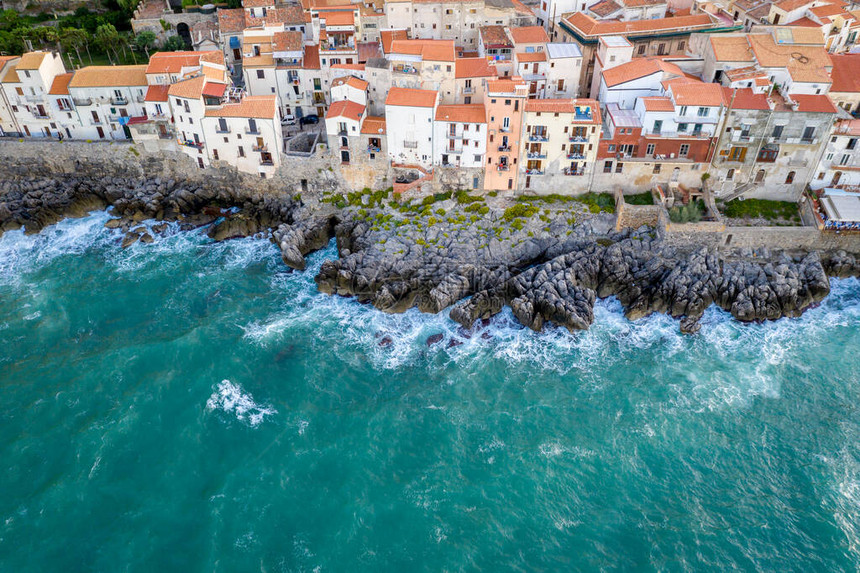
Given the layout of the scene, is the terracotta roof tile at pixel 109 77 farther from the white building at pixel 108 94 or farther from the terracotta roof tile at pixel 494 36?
the terracotta roof tile at pixel 494 36

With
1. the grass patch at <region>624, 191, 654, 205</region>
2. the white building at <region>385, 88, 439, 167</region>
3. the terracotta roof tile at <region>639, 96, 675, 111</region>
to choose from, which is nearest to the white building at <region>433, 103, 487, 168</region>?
the white building at <region>385, 88, 439, 167</region>

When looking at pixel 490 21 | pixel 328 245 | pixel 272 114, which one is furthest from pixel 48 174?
pixel 490 21

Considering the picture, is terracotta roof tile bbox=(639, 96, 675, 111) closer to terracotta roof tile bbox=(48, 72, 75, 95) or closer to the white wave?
the white wave

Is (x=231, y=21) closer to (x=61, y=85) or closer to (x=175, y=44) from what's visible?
(x=175, y=44)

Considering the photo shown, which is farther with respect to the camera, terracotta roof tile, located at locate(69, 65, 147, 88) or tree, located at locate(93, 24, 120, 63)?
tree, located at locate(93, 24, 120, 63)

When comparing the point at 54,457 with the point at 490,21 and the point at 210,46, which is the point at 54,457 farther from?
the point at 490,21

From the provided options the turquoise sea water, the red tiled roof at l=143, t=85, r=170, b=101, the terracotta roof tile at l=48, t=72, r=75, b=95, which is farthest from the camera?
the terracotta roof tile at l=48, t=72, r=75, b=95

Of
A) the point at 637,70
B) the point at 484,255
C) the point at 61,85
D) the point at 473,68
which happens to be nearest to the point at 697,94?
the point at 637,70
